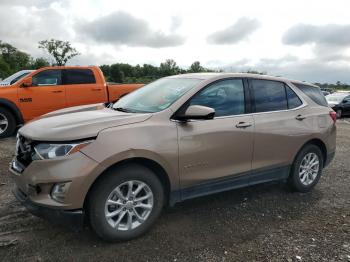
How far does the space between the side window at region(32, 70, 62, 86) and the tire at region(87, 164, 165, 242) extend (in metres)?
6.81

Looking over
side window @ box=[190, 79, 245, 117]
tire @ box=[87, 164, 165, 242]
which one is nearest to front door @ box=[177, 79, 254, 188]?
side window @ box=[190, 79, 245, 117]

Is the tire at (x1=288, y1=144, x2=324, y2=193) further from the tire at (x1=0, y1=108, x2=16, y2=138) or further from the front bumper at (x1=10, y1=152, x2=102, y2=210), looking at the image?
the tire at (x1=0, y1=108, x2=16, y2=138)

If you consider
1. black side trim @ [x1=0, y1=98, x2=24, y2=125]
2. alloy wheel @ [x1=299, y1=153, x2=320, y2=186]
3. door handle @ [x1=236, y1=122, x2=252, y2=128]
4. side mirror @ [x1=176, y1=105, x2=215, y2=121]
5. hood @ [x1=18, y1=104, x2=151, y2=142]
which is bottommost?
alloy wheel @ [x1=299, y1=153, x2=320, y2=186]

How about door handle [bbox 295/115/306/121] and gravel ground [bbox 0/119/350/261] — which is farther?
door handle [bbox 295/115/306/121]

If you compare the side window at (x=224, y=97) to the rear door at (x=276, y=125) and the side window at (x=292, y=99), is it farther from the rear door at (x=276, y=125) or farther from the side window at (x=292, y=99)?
the side window at (x=292, y=99)

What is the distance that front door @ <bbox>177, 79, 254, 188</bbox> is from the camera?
4184 mm

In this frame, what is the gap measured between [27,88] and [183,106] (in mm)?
6571

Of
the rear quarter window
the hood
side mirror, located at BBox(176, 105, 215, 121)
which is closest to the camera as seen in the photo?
the hood

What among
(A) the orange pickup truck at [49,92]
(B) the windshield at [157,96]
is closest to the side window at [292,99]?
(B) the windshield at [157,96]

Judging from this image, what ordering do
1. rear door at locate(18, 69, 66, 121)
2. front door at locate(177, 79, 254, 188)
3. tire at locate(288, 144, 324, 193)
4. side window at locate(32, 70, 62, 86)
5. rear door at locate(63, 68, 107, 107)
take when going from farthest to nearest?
rear door at locate(63, 68, 107, 107) < side window at locate(32, 70, 62, 86) < rear door at locate(18, 69, 66, 121) < tire at locate(288, 144, 324, 193) < front door at locate(177, 79, 254, 188)

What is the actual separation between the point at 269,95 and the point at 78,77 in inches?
249

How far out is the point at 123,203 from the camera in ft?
12.6

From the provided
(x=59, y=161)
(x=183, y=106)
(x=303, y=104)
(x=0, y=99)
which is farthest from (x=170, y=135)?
(x=0, y=99)

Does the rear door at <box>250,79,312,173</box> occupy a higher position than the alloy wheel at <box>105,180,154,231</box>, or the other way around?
the rear door at <box>250,79,312,173</box>
